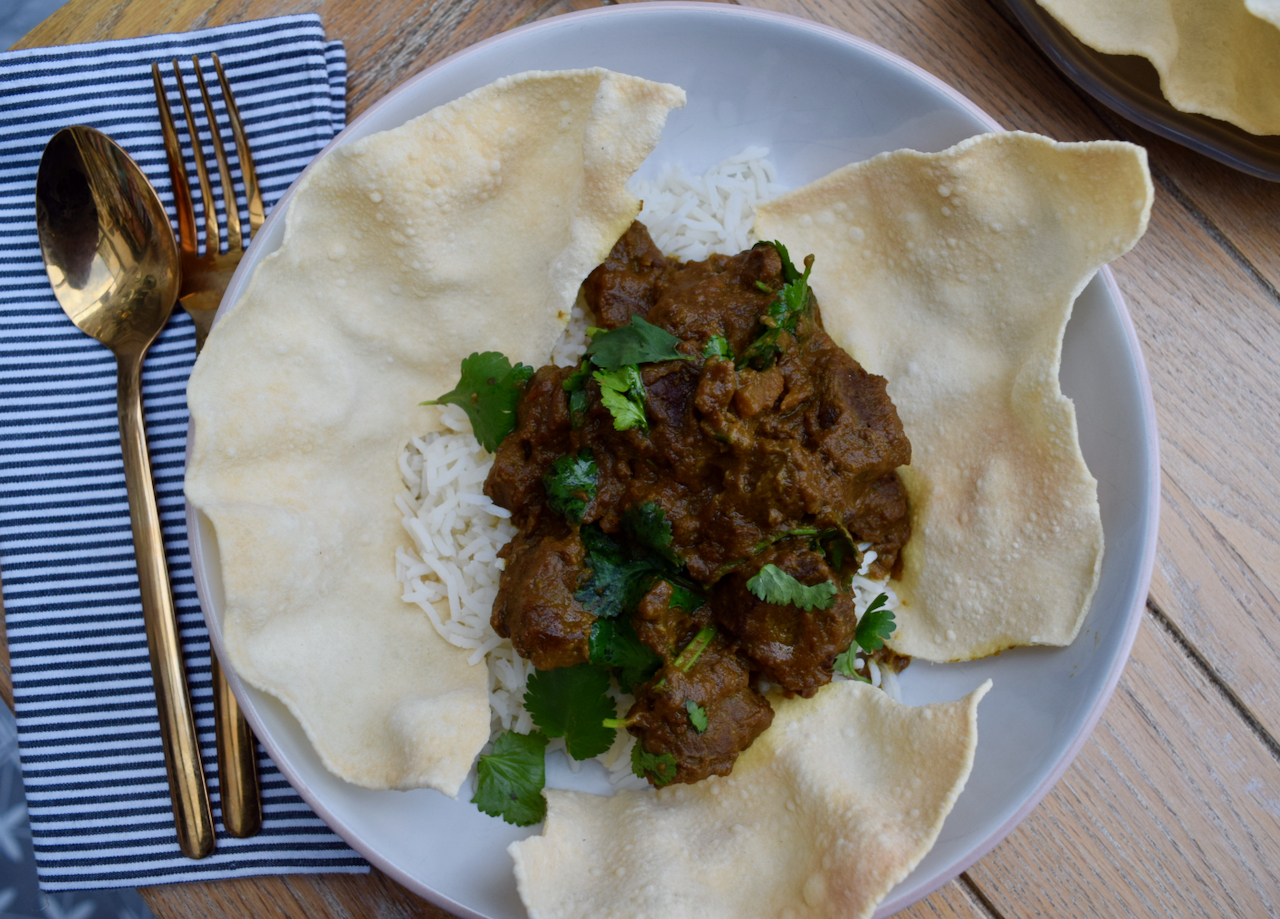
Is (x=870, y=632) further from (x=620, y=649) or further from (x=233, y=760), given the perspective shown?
(x=233, y=760)

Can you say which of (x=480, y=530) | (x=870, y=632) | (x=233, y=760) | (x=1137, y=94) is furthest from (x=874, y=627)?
(x=233, y=760)

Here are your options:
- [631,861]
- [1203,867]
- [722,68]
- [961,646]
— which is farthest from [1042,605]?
[722,68]

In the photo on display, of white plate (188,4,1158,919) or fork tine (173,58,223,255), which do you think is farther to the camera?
fork tine (173,58,223,255)

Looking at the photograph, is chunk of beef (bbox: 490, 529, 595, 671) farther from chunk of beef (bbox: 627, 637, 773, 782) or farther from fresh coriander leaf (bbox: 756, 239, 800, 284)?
fresh coriander leaf (bbox: 756, 239, 800, 284)

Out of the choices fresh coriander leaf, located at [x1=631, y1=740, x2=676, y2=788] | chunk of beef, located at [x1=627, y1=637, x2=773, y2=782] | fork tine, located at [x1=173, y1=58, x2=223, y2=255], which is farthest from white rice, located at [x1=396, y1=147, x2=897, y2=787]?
fork tine, located at [x1=173, y1=58, x2=223, y2=255]

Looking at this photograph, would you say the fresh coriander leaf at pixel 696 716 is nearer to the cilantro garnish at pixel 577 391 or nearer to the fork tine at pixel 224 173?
the cilantro garnish at pixel 577 391

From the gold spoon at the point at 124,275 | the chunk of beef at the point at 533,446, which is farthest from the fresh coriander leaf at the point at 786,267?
the gold spoon at the point at 124,275

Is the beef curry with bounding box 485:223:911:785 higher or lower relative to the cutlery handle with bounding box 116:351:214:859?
higher
